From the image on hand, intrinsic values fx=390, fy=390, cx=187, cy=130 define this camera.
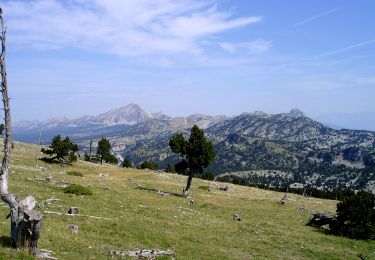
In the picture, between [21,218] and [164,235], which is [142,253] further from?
[21,218]

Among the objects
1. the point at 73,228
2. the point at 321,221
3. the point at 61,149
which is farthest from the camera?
the point at 61,149

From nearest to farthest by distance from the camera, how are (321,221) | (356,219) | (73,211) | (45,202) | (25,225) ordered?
(25,225)
(73,211)
(45,202)
(356,219)
(321,221)

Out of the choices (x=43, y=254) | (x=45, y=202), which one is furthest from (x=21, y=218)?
(x=45, y=202)

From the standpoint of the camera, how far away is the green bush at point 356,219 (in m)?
40.1

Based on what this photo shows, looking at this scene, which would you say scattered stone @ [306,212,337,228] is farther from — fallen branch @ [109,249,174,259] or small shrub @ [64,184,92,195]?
fallen branch @ [109,249,174,259]

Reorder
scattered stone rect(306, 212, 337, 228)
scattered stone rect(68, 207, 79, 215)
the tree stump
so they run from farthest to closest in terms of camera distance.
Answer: scattered stone rect(306, 212, 337, 228) → scattered stone rect(68, 207, 79, 215) → the tree stump

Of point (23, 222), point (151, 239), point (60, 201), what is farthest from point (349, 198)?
point (23, 222)

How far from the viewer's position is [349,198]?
42438 mm

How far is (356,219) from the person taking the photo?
40.9 m

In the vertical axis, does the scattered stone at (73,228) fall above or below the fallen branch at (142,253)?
above

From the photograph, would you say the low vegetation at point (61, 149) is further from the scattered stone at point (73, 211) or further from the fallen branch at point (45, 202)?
the scattered stone at point (73, 211)

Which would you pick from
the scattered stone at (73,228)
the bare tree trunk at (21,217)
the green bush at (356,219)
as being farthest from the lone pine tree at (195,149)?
the bare tree trunk at (21,217)

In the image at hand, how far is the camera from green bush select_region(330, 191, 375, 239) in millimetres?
40125

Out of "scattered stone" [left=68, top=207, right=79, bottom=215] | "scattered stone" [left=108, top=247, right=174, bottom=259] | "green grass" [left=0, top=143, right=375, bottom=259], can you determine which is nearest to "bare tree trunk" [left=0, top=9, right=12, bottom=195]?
"green grass" [left=0, top=143, right=375, bottom=259]
